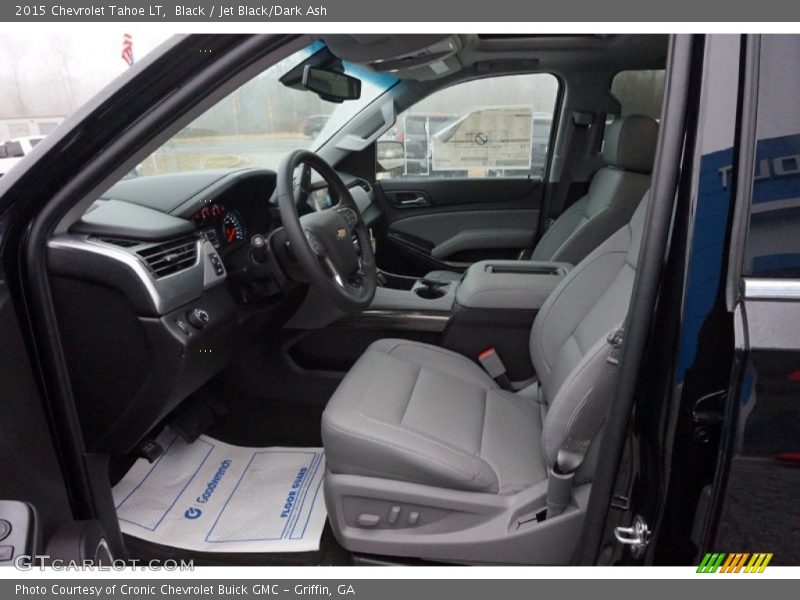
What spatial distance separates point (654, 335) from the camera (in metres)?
0.78

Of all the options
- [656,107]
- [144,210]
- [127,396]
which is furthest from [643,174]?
[127,396]

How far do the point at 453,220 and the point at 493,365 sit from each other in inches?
55.6

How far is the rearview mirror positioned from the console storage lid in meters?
0.88

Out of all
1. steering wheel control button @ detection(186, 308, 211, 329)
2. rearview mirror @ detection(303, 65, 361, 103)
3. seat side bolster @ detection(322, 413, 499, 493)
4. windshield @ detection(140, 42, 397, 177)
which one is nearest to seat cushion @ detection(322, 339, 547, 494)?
seat side bolster @ detection(322, 413, 499, 493)

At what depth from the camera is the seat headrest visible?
2.14 meters

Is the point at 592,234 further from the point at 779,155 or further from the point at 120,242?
the point at 120,242

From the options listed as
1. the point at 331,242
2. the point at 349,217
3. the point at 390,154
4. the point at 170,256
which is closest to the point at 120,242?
the point at 170,256

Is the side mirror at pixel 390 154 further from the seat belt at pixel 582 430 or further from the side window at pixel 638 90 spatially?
the seat belt at pixel 582 430

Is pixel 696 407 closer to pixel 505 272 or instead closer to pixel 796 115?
pixel 796 115

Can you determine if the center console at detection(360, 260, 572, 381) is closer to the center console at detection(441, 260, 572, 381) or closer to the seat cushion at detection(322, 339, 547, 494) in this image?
the center console at detection(441, 260, 572, 381)

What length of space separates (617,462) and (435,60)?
1.78 metres

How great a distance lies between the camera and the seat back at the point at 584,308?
46.0 inches

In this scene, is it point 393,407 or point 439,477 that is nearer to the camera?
point 439,477

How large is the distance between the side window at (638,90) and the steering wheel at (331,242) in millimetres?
1609
